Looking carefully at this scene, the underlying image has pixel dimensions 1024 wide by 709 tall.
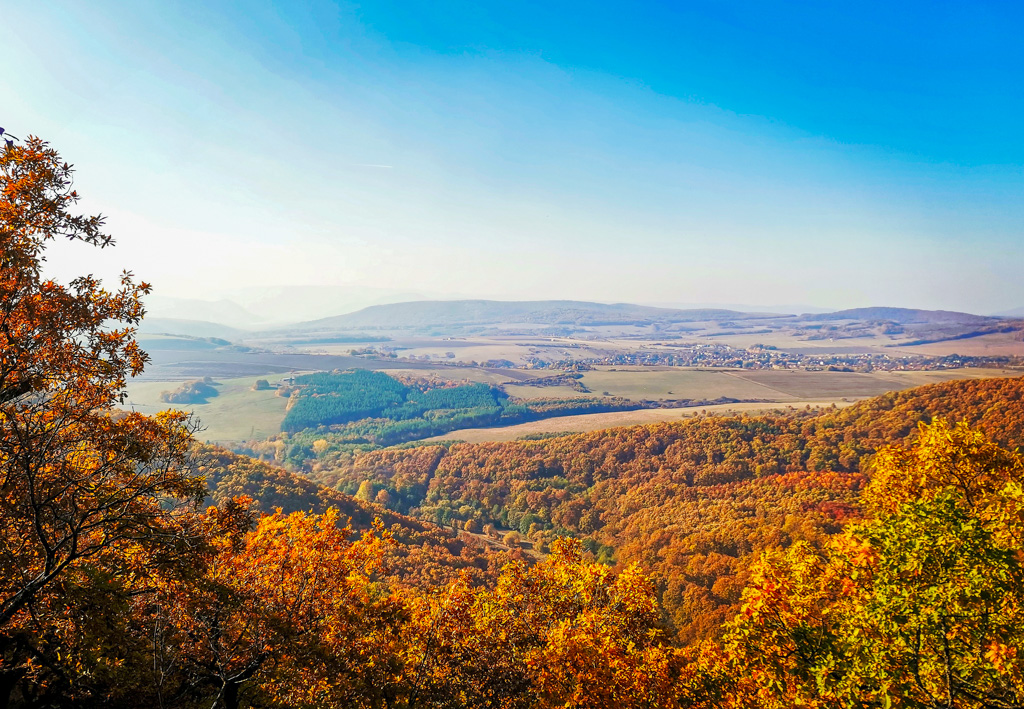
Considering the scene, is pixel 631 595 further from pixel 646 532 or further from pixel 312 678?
pixel 646 532

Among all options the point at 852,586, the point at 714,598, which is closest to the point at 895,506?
the point at 852,586


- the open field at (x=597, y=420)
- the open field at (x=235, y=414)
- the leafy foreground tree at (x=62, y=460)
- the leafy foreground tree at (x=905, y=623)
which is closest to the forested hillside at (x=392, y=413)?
the open field at (x=235, y=414)

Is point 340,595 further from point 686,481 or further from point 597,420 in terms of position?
point 597,420

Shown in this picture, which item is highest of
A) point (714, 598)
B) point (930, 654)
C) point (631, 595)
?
point (930, 654)

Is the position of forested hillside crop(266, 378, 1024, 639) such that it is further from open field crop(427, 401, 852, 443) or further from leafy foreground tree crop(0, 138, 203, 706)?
leafy foreground tree crop(0, 138, 203, 706)

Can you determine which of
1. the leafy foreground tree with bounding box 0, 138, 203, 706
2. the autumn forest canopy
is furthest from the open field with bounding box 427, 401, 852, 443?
the leafy foreground tree with bounding box 0, 138, 203, 706

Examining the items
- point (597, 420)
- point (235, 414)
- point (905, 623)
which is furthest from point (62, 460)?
point (235, 414)
